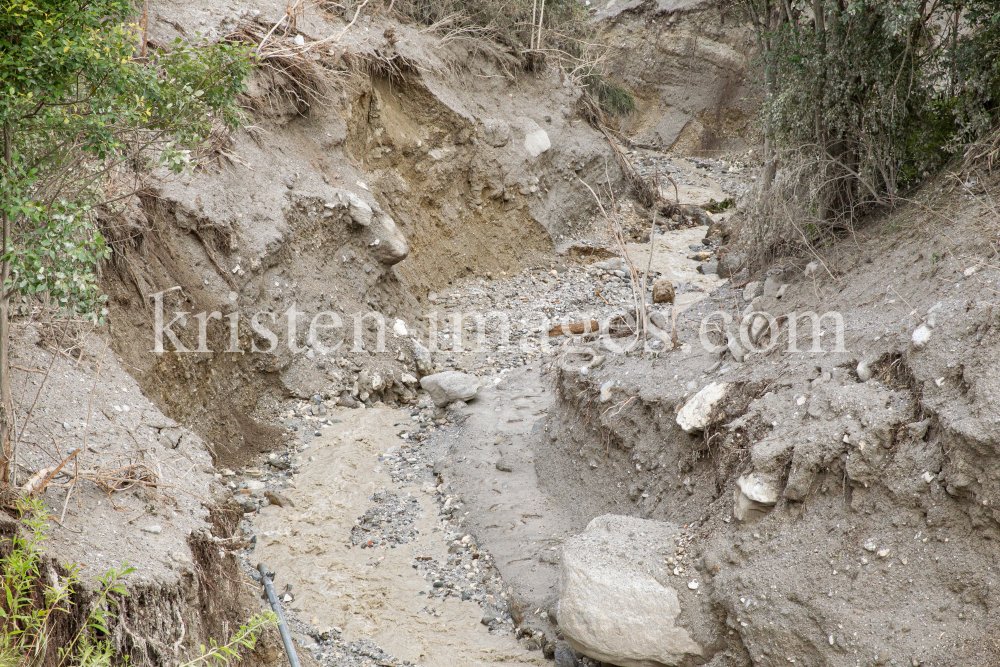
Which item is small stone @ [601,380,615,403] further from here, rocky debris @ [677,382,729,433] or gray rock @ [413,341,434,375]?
gray rock @ [413,341,434,375]

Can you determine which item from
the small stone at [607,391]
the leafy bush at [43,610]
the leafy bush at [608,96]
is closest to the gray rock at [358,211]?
the small stone at [607,391]

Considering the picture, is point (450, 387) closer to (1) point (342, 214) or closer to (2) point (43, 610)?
(1) point (342, 214)

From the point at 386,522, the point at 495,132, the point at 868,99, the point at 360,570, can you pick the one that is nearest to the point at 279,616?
the point at 360,570

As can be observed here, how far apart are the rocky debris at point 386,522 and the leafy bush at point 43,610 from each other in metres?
2.16

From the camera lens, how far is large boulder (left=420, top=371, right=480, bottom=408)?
22.8 feet

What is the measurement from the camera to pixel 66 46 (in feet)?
9.50

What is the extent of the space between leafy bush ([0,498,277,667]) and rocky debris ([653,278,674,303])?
20.7ft

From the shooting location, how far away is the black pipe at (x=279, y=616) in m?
3.89

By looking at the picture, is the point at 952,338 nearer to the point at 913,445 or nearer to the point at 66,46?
the point at 913,445

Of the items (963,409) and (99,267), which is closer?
(963,409)

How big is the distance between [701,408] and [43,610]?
3.65 meters

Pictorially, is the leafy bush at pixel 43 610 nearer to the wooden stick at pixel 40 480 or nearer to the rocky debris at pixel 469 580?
the wooden stick at pixel 40 480

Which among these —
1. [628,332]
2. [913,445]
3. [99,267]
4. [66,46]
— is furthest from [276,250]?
[913,445]

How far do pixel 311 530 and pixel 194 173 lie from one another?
3.45 meters
